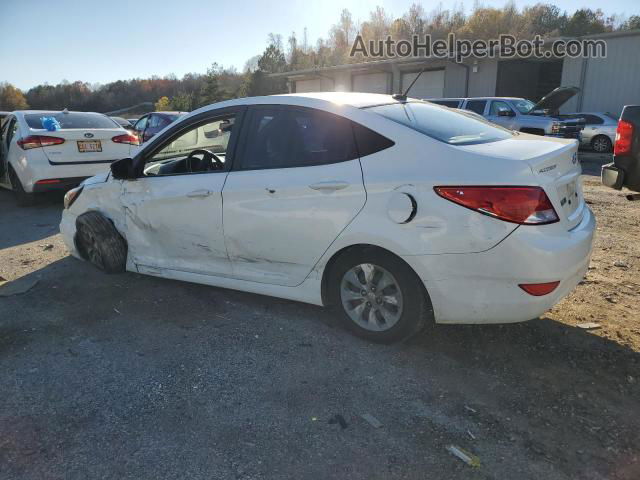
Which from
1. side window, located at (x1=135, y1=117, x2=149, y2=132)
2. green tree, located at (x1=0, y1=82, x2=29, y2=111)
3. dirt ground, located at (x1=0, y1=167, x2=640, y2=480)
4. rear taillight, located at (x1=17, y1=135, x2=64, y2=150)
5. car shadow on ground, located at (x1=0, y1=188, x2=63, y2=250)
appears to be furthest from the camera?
green tree, located at (x1=0, y1=82, x2=29, y2=111)

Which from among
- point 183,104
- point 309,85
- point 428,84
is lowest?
point 183,104

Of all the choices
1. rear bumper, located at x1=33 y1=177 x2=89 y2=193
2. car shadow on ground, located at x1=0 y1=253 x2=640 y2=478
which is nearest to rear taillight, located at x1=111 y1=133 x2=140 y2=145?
rear bumper, located at x1=33 y1=177 x2=89 y2=193

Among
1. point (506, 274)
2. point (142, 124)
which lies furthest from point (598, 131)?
point (506, 274)

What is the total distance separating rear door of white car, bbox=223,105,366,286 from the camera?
10.5 feet

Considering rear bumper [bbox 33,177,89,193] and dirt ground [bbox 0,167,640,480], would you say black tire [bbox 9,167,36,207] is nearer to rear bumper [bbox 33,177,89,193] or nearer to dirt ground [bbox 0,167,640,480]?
rear bumper [bbox 33,177,89,193]

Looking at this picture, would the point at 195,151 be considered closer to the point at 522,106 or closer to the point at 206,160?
the point at 206,160

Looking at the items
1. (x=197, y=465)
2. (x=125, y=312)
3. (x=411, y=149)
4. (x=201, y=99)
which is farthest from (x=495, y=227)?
(x=201, y=99)

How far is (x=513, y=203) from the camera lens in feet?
8.82

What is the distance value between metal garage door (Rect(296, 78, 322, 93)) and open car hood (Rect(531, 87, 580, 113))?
20367 mm

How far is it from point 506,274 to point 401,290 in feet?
2.08

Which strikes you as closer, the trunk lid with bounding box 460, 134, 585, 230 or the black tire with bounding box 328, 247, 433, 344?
the trunk lid with bounding box 460, 134, 585, 230

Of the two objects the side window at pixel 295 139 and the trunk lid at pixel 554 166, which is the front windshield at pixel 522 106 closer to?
the trunk lid at pixel 554 166

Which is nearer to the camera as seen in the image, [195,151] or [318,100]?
[318,100]

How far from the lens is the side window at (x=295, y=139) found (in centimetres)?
326
